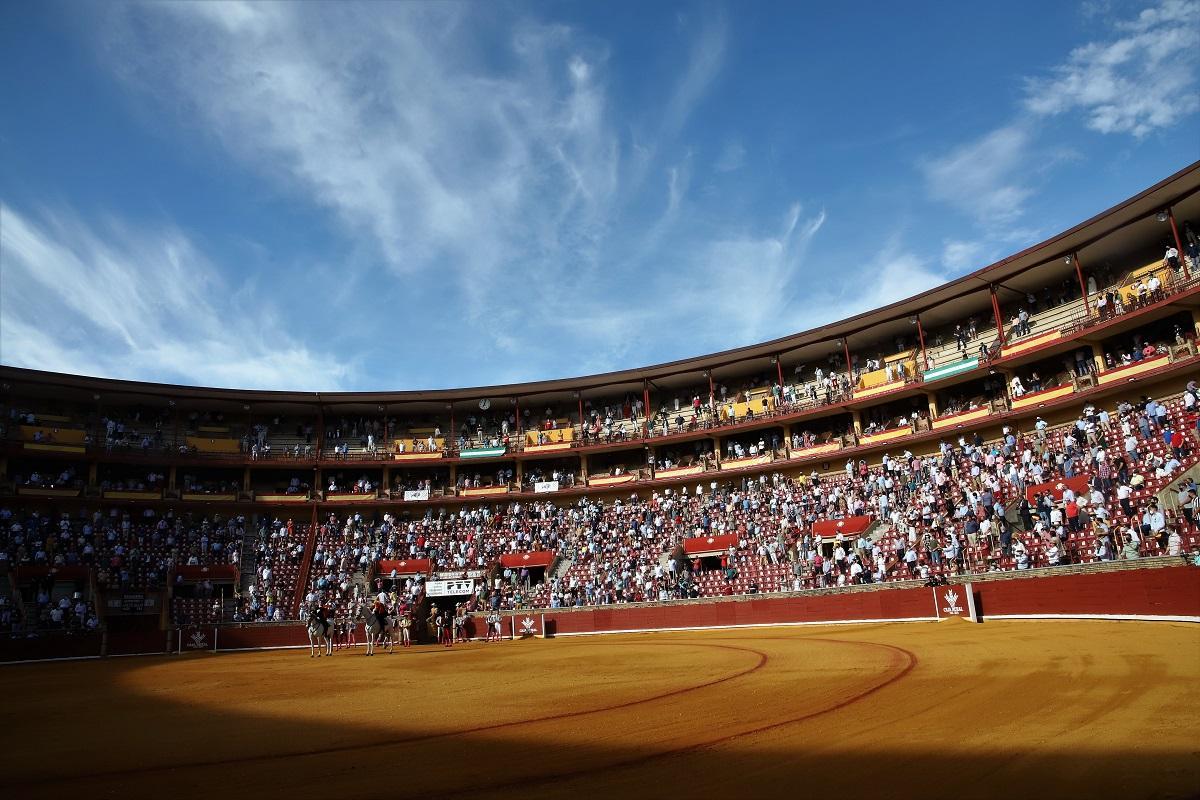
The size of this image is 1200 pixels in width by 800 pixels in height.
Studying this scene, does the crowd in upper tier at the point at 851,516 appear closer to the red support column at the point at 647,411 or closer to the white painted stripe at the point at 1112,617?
the white painted stripe at the point at 1112,617

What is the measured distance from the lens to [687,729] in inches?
314

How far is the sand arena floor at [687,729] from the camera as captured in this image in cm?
587

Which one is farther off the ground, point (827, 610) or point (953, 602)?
point (953, 602)

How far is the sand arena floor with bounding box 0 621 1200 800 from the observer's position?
231 inches

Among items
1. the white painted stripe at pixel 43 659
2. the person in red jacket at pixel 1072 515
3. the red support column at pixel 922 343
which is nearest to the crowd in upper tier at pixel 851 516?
the person in red jacket at pixel 1072 515

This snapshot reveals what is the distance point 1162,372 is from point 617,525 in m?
24.1

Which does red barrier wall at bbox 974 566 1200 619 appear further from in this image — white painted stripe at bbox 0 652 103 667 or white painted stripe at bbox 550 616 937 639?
white painted stripe at bbox 0 652 103 667

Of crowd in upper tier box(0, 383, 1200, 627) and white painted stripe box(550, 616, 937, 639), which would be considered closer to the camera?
crowd in upper tier box(0, 383, 1200, 627)

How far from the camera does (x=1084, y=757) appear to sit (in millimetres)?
5941

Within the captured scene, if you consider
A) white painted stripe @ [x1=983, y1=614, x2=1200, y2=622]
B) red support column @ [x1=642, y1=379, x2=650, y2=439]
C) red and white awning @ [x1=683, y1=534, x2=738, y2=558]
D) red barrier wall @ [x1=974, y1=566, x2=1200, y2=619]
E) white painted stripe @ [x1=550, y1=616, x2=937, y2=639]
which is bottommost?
white painted stripe @ [x1=550, y1=616, x2=937, y2=639]

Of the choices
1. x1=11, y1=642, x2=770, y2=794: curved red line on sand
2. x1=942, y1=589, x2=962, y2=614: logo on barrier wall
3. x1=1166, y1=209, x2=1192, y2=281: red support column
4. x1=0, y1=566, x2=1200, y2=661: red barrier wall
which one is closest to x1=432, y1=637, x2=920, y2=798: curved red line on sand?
x1=11, y1=642, x2=770, y2=794: curved red line on sand

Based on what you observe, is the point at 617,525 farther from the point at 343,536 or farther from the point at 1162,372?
the point at 1162,372

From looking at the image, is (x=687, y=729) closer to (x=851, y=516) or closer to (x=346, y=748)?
(x=346, y=748)

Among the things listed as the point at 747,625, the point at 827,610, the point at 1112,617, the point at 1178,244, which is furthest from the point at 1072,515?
the point at 1178,244
